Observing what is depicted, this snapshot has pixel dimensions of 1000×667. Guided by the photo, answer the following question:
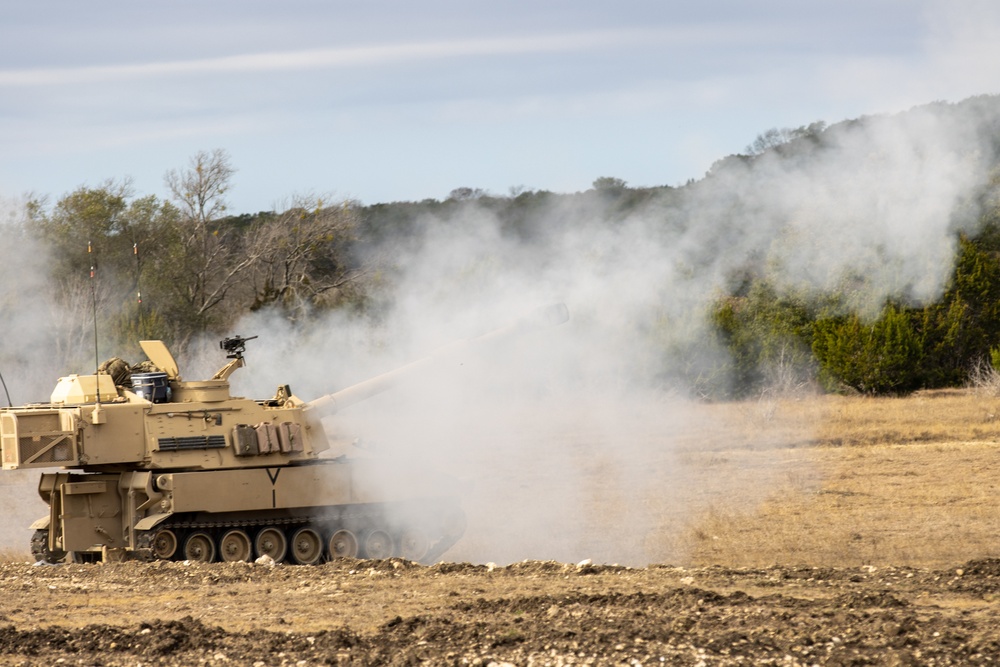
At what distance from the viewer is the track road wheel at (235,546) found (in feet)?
54.9

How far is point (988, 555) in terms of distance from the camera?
16.2 m

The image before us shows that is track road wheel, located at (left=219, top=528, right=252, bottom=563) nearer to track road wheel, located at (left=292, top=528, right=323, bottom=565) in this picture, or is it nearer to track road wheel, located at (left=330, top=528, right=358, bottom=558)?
track road wheel, located at (left=292, top=528, right=323, bottom=565)

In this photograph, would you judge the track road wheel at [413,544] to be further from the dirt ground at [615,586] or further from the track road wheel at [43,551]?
the track road wheel at [43,551]

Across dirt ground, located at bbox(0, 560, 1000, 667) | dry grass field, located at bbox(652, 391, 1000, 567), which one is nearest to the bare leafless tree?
dry grass field, located at bbox(652, 391, 1000, 567)

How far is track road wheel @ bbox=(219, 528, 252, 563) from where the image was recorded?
16719 millimetres

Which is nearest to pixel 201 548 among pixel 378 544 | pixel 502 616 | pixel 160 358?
pixel 378 544

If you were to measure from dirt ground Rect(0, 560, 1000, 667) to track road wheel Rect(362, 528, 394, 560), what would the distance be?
268 cm

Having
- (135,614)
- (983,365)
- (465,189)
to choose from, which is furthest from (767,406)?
(135,614)

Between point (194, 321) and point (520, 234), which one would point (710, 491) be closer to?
point (520, 234)

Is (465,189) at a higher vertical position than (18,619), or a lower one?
higher

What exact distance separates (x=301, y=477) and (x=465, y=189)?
9.63 m

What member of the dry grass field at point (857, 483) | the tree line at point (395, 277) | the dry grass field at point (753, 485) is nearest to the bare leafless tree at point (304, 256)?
the tree line at point (395, 277)

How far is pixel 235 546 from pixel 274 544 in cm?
51

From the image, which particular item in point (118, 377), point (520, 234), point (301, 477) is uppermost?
point (520, 234)
